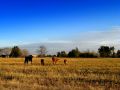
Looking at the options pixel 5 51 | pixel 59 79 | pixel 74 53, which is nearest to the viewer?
pixel 59 79

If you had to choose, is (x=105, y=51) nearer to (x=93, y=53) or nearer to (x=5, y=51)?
(x=93, y=53)

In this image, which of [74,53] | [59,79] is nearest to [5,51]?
[74,53]

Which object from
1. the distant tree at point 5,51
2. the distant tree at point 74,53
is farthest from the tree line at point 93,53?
the distant tree at point 5,51

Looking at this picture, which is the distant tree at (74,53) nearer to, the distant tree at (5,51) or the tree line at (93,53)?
the tree line at (93,53)

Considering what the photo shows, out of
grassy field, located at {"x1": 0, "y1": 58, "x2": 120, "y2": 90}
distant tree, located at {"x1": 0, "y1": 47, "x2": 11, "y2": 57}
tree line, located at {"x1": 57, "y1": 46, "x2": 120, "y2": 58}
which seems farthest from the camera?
distant tree, located at {"x1": 0, "y1": 47, "x2": 11, "y2": 57}

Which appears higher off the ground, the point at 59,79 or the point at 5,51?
the point at 5,51

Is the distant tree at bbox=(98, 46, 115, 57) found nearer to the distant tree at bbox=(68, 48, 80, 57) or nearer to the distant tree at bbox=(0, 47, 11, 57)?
the distant tree at bbox=(68, 48, 80, 57)

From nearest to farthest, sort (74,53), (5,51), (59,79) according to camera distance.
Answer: (59,79)
(74,53)
(5,51)

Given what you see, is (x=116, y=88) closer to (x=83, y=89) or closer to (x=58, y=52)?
(x=83, y=89)

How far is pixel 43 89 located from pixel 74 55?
106 meters

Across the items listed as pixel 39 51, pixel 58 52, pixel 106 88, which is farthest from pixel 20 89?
pixel 39 51

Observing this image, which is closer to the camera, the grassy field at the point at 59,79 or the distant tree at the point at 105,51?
the grassy field at the point at 59,79

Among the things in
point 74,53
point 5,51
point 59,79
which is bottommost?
point 59,79

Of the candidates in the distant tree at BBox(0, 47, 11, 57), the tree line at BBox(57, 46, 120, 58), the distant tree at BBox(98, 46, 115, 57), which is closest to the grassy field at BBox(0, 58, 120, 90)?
the tree line at BBox(57, 46, 120, 58)
